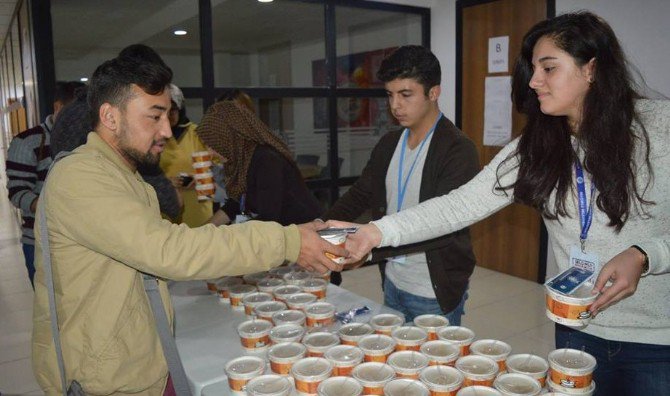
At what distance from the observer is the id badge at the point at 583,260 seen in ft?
4.51

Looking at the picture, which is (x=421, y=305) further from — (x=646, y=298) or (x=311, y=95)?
(x=311, y=95)

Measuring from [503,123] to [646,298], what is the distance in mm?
3599

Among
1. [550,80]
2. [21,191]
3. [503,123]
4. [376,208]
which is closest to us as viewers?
[550,80]

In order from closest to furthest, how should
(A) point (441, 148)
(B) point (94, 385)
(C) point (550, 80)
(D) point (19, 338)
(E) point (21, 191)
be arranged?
(B) point (94, 385) < (C) point (550, 80) < (A) point (441, 148) < (E) point (21, 191) < (D) point (19, 338)

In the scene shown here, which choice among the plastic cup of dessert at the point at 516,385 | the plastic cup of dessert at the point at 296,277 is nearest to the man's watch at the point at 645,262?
the plastic cup of dessert at the point at 516,385

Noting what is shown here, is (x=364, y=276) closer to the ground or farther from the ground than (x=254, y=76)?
closer to the ground

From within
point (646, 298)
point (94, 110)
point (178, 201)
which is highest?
point (94, 110)

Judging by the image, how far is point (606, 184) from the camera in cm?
135

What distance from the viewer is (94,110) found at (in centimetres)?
148

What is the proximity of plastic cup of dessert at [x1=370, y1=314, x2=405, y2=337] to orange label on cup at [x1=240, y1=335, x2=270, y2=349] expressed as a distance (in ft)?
1.07

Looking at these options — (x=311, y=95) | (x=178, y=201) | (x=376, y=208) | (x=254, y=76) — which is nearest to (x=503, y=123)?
(x=311, y=95)

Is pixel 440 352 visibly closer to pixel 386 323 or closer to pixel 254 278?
pixel 386 323

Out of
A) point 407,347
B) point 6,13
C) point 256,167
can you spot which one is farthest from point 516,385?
point 6,13

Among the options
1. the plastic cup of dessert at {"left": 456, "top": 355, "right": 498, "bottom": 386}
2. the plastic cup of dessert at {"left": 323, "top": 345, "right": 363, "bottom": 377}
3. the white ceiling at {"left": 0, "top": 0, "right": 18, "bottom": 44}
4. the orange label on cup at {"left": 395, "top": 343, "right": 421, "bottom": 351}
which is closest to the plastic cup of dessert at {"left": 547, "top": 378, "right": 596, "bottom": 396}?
the plastic cup of dessert at {"left": 456, "top": 355, "right": 498, "bottom": 386}
